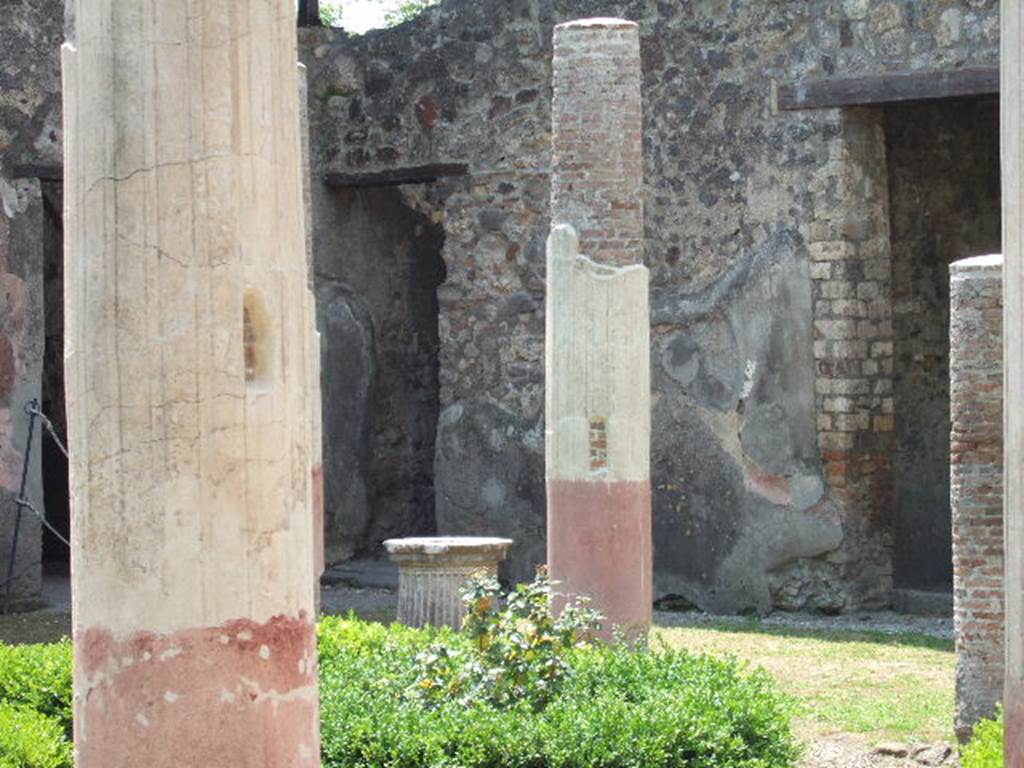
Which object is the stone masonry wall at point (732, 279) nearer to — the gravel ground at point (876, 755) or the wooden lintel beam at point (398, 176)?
the wooden lintel beam at point (398, 176)

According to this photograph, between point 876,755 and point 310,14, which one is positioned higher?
point 310,14

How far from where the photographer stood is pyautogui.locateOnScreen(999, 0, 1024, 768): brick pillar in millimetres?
3250

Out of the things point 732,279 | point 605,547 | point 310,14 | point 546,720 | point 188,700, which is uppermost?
point 310,14

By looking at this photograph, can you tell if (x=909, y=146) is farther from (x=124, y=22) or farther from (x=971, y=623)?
(x=124, y=22)

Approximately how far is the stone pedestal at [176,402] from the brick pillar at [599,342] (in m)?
5.37

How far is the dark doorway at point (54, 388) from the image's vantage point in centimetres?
1488

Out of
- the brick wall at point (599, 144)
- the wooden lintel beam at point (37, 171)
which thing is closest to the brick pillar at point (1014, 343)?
the brick wall at point (599, 144)

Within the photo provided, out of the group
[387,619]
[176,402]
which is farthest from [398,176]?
[176,402]

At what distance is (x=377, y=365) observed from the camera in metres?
14.8

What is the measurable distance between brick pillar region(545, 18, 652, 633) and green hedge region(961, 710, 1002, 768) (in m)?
2.90

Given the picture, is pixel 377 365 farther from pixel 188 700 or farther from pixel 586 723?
pixel 188 700

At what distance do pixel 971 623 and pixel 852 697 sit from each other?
6.49 ft

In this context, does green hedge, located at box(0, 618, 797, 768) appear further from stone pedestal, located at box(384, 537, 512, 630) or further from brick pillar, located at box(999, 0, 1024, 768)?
brick pillar, located at box(999, 0, 1024, 768)

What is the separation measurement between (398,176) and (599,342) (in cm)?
518
